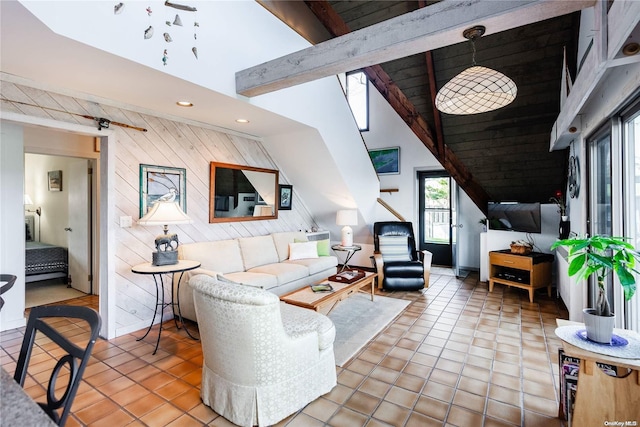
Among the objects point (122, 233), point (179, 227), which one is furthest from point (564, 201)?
point (122, 233)

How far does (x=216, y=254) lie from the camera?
3768 mm

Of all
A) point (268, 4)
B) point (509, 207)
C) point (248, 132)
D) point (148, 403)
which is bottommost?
point (148, 403)

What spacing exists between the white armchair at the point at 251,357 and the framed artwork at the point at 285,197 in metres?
3.41

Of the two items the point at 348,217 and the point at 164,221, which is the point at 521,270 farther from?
the point at 164,221

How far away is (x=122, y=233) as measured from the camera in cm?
321

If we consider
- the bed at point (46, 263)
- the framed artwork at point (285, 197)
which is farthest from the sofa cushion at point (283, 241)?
the bed at point (46, 263)

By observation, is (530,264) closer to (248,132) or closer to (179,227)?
(248,132)

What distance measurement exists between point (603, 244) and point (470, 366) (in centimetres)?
145

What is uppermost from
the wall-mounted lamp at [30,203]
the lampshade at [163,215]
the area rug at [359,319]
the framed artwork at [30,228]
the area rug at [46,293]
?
the wall-mounted lamp at [30,203]

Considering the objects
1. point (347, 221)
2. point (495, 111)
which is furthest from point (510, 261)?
point (347, 221)

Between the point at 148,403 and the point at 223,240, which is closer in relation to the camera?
the point at 148,403

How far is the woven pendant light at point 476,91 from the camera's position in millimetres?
2521

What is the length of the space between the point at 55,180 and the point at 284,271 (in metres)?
4.35

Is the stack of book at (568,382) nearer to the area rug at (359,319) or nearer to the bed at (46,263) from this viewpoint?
the area rug at (359,319)
